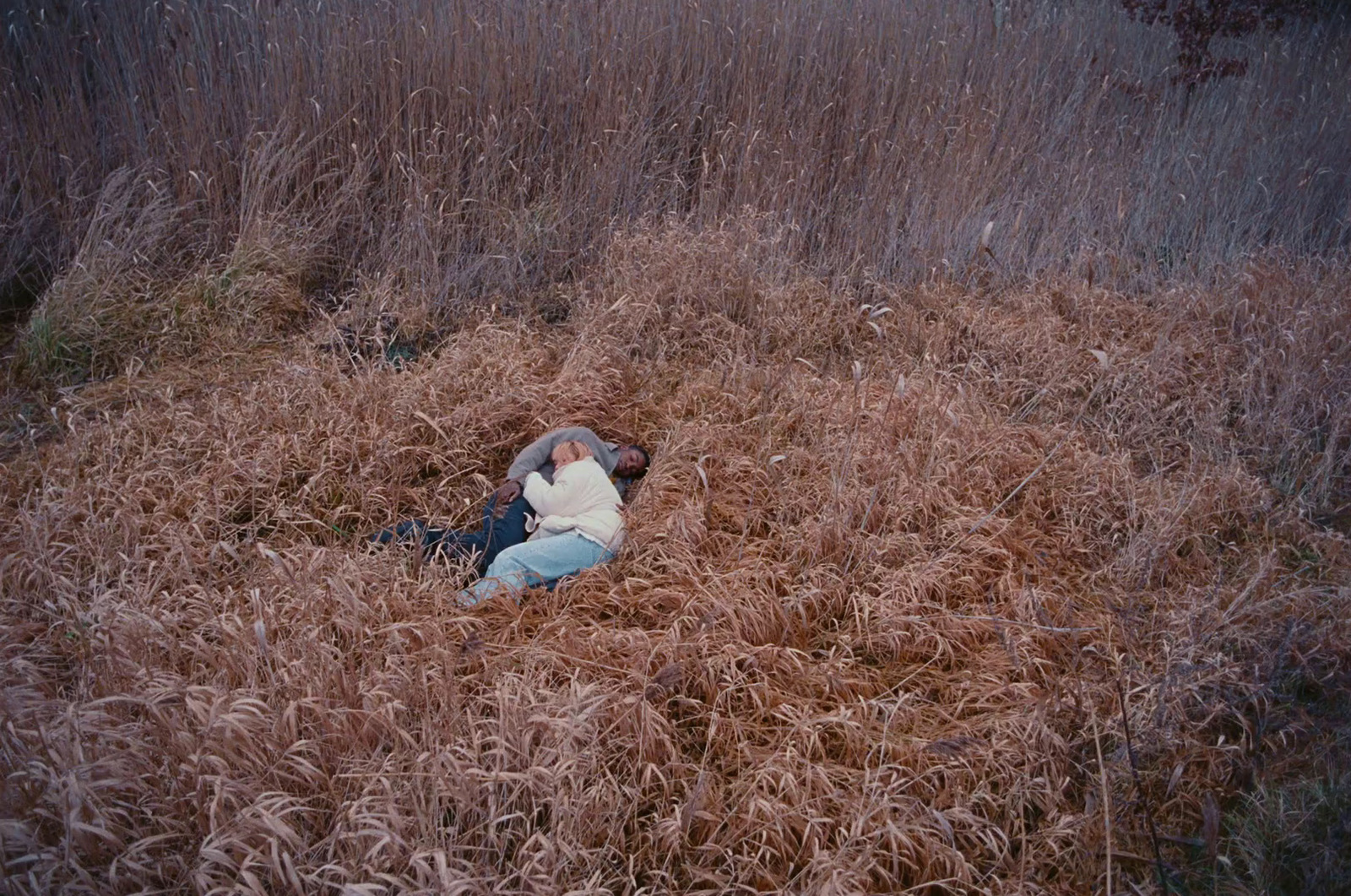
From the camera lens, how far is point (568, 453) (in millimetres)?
3447

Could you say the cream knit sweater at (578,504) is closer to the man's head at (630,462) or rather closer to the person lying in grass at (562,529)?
the person lying in grass at (562,529)

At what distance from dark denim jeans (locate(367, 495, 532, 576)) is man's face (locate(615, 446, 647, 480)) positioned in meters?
0.44

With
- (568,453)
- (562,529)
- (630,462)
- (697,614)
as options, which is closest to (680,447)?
(630,462)

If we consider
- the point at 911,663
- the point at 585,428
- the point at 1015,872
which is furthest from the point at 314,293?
the point at 1015,872

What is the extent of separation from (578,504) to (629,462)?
399mm

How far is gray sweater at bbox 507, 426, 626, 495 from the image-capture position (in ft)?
11.5

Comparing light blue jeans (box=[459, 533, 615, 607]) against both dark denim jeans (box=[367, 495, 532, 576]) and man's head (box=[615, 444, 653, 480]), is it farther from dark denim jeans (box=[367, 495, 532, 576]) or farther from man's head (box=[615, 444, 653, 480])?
man's head (box=[615, 444, 653, 480])

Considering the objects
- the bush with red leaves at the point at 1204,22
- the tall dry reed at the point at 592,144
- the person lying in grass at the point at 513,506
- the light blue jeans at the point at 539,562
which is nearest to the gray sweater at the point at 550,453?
the person lying in grass at the point at 513,506

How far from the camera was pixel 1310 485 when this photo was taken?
368 centimetres

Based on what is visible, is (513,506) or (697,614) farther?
(513,506)

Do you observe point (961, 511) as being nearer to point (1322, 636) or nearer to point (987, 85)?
point (1322, 636)

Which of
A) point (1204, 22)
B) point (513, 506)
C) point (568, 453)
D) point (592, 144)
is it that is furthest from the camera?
point (1204, 22)

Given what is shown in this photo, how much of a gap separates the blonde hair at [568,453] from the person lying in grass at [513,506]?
0.18 feet

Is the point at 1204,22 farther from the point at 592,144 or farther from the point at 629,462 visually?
the point at 629,462
